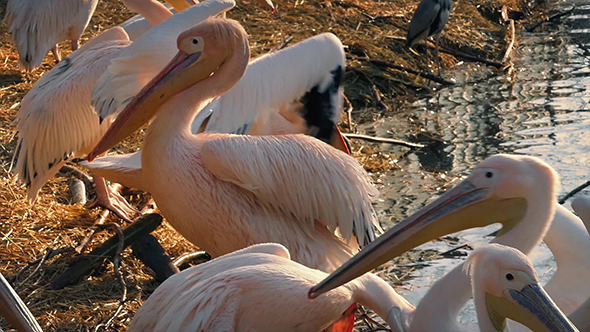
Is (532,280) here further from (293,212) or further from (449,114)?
(449,114)

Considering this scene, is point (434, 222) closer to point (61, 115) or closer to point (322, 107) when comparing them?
point (322, 107)

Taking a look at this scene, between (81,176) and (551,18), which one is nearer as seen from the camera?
(81,176)

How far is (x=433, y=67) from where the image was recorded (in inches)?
273

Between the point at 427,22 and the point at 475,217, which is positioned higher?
the point at 475,217

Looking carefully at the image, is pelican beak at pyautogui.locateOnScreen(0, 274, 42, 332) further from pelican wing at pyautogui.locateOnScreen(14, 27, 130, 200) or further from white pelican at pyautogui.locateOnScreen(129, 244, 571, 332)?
pelican wing at pyautogui.locateOnScreen(14, 27, 130, 200)

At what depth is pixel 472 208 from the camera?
248cm

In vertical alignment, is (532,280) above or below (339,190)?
above

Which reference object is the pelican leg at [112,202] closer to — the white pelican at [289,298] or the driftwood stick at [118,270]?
the driftwood stick at [118,270]

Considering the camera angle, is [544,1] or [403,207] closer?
[403,207]

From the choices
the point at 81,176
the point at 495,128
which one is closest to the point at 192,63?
the point at 81,176

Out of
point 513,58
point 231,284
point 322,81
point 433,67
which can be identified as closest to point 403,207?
point 322,81

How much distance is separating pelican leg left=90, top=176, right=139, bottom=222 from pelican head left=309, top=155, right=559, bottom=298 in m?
1.97

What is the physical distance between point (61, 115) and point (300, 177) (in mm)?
1356

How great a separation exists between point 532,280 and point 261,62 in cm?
170
